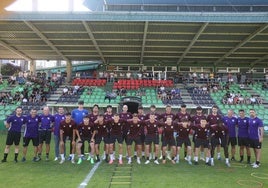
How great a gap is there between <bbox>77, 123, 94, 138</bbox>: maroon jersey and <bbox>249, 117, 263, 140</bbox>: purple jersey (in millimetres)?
5633

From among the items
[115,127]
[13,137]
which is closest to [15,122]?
[13,137]

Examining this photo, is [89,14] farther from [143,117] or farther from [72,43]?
[143,117]

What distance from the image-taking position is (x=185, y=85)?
31.7 meters

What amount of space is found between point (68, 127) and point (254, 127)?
659 centimetres

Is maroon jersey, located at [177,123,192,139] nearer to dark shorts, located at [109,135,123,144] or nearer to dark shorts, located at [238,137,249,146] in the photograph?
dark shorts, located at [238,137,249,146]

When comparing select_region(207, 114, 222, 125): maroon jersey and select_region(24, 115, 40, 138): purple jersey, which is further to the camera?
select_region(207, 114, 222, 125): maroon jersey

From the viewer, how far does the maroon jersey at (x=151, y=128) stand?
11266 millimetres

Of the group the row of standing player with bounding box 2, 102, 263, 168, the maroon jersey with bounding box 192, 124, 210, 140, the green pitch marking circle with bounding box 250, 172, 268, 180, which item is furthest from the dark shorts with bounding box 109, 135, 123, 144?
the green pitch marking circle with bounding box 250, 172, 268, 180

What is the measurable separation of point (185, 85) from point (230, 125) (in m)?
→ 20.3

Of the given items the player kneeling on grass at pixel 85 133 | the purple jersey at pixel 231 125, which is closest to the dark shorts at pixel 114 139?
the player kneeling on grass at pixel 85 133

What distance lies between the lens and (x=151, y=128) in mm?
11328

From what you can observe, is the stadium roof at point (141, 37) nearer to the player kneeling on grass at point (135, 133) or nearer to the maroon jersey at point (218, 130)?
the player kneeling on grass at point (135, 133)

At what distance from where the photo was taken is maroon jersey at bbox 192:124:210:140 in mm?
11047

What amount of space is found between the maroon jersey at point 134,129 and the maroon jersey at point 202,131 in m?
1.96
